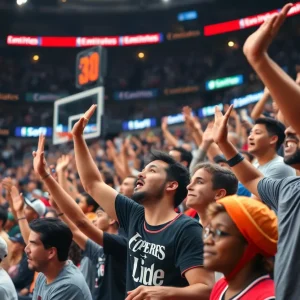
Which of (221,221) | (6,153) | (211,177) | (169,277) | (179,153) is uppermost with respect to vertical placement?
(6,153)

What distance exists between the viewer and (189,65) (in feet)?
94.5

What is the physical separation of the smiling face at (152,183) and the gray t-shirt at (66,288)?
32.0 inches

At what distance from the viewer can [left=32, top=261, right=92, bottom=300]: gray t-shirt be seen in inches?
171

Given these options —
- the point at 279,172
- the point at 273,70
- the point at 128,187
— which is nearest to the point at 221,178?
the point at 279,172

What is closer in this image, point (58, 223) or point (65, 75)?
point (58, 223)

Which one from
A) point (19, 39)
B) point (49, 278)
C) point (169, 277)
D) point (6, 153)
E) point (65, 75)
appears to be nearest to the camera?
point (169, 277)

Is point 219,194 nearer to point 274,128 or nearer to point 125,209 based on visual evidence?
point 125,209

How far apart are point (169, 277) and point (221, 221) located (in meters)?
1.11

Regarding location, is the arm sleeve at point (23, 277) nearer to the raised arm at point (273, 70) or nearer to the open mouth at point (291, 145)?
the open mouth at point (291, 145)

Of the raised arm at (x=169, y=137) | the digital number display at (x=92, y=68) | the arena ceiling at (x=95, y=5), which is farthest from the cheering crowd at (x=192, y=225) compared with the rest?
the arena ceiling at (x=95, y=5)

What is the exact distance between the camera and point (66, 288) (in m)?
4.36

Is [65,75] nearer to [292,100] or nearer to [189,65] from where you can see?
[189,65]

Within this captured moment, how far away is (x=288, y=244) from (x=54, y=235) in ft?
7.14

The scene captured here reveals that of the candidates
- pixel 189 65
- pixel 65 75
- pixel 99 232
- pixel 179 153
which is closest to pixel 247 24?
pixel 189 65
